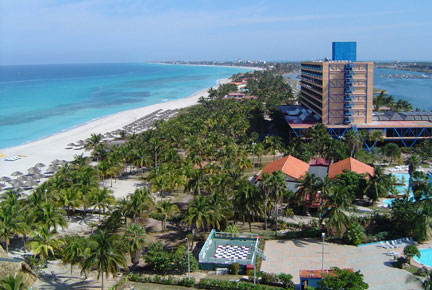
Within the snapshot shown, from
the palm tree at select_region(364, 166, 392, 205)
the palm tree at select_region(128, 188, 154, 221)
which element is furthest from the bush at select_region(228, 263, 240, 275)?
the palm tree at select_region(364, 166, 392, 205)

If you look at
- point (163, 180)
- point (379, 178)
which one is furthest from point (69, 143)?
point (379, 178)

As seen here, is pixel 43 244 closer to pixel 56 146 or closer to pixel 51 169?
pixel 51 169

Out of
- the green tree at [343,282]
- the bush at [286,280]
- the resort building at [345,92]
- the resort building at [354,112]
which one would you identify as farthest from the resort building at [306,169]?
the resort building at [345,92]

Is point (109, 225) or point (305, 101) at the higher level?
point (305, 101)

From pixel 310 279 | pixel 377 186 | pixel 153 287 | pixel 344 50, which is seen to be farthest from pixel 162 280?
pixel 344 50

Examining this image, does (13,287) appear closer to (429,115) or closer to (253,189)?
(253,189)

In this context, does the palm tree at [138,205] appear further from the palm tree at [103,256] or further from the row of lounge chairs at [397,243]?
the row of lounge chairs at [397,243]
